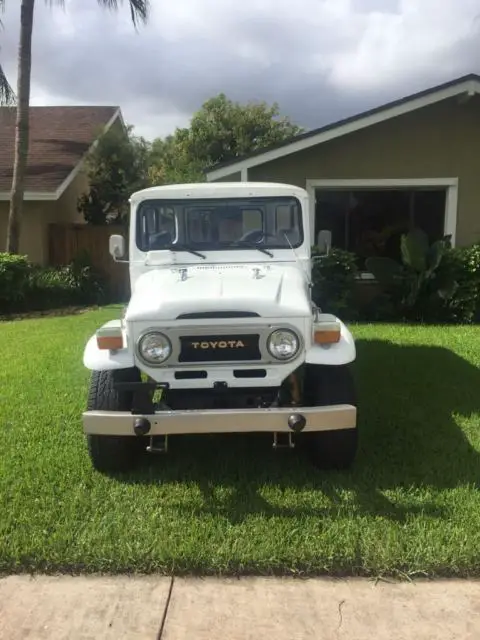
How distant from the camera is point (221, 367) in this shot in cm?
409

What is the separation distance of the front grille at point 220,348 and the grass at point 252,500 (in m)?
0.89

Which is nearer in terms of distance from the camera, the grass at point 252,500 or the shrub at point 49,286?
the grass at point 252,500

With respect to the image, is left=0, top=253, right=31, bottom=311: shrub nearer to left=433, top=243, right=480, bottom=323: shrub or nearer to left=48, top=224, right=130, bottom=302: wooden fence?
left=48, top=224, right=130, bottom=302: wooden fence

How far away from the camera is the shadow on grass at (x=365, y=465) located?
3975 millimetres

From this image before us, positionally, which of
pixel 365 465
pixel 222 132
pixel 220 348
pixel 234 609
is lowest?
pixel 234 609

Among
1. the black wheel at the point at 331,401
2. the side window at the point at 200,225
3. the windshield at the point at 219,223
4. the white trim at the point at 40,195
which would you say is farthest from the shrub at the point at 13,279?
the black wheel at the point at 331,401

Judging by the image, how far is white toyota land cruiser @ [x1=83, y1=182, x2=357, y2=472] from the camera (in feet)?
12.6

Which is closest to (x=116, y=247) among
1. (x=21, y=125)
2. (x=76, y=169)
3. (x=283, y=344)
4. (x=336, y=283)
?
(x=283, y=344)

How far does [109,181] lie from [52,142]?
94.0 inches

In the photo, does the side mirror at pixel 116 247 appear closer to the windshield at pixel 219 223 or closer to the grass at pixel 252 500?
the windshield at pixel 219 223

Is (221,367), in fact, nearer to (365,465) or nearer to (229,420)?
(229,420)

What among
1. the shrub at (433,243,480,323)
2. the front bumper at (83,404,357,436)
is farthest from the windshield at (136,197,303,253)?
the shrub at (433,243,480,323)

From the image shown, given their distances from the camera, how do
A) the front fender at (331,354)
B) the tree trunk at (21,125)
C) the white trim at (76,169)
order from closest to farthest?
the front fender at (331,354), the tree trunk at (21,125), the white trim at (76,169)

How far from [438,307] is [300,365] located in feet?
21.7
